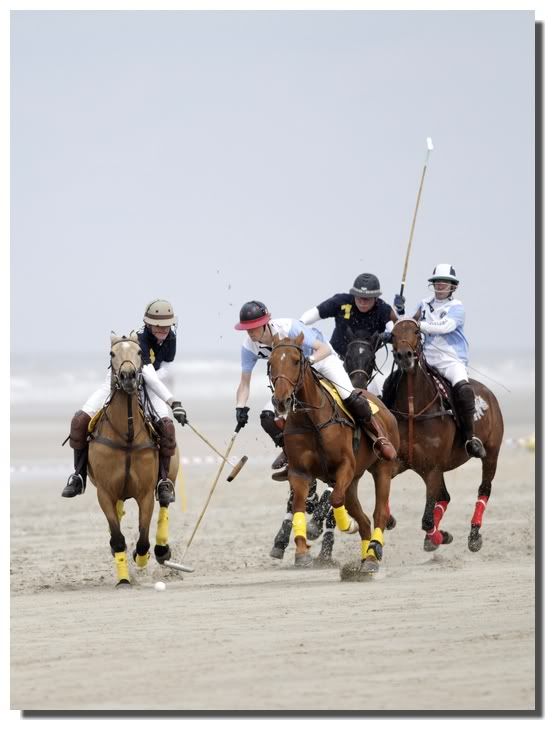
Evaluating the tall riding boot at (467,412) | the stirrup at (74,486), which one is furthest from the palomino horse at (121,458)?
the tall riding boot at (467,412)

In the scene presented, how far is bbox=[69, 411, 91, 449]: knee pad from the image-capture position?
13.4 meters

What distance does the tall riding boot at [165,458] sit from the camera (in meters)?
13.6

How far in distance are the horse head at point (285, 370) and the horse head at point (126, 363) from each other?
105 centimetres

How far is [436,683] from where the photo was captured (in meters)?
8.69

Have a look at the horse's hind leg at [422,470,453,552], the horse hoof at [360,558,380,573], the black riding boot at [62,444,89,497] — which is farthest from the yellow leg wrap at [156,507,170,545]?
the horse's hind leg at [422,470,453,552]

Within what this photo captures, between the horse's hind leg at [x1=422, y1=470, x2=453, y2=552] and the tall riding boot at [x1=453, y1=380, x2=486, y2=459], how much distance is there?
39cm

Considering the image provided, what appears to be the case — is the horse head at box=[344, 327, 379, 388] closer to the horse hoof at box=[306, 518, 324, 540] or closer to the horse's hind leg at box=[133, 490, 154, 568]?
the horse hoof at box=[306, 518, 324, 540]

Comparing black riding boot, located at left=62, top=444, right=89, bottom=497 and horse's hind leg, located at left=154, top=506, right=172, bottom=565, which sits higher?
black riding boot, located at left=62, top=444, right=89, bottom=497

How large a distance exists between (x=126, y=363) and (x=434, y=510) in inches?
151

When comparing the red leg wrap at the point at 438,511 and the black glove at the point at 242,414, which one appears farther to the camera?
the red leg wrap at the point at 438,511

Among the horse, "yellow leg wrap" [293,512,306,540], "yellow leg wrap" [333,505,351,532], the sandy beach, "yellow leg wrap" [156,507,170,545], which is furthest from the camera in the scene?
the horse

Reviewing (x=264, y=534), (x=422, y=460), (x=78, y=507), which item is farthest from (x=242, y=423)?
(x=78, y=507)

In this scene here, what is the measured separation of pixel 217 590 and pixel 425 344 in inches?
138

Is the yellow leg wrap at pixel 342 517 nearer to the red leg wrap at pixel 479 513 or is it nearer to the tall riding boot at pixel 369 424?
the tall riding boot at pixel 369 424
